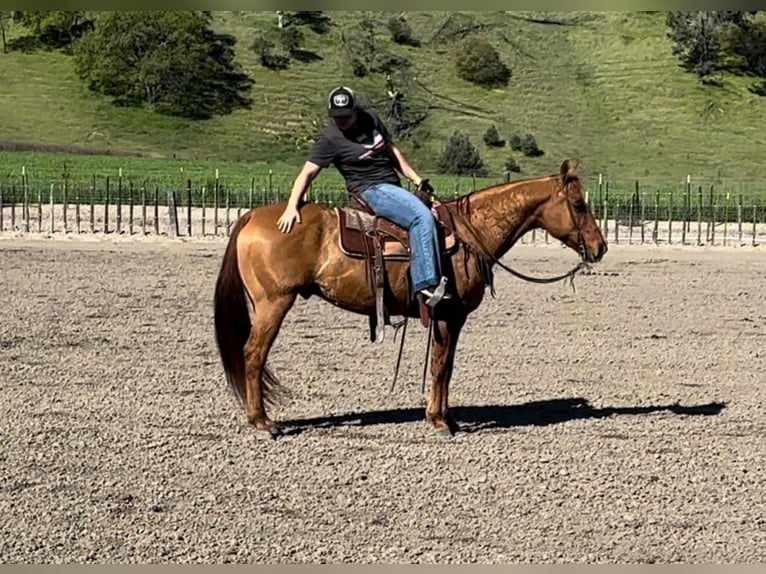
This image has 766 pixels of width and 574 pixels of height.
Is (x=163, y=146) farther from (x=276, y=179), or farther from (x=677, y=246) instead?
(x=677, y=246)

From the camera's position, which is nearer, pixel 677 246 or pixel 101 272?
pixel 101 272

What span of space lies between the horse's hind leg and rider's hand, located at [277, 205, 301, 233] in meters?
0.42

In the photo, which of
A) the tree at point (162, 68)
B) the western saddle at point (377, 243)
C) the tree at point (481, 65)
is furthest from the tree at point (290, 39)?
the western saddle at point (377, 243)

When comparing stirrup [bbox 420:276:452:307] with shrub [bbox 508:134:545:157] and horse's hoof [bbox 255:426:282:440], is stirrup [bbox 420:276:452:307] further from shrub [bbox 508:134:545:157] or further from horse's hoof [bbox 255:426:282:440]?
shrub [bbox 508:134:545:157]

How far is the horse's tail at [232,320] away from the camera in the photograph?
25.1 ft

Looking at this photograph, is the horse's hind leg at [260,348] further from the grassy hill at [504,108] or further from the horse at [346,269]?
the grassy hill at [504,108]

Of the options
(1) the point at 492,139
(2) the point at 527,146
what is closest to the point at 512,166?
(2) the point at 527,146

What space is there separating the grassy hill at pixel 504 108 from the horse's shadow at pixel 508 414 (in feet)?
130

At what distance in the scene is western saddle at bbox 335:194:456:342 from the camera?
7.45 meters

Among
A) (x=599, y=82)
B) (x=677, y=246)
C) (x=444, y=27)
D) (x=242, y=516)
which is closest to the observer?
(x=242, y=516)

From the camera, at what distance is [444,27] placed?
69.4 metres

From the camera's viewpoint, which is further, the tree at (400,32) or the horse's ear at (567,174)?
the tree at (400,32)

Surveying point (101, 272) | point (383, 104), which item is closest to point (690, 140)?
point (383, 104)

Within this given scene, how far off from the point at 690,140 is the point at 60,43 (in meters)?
33.9
